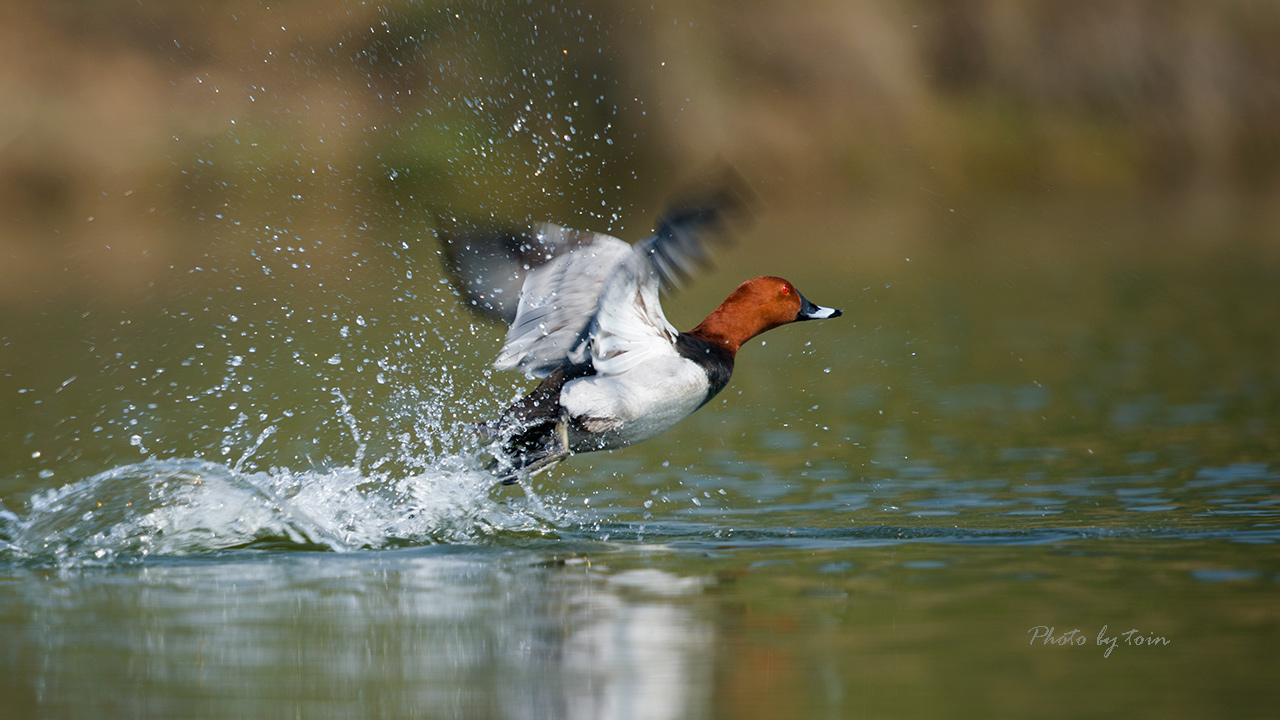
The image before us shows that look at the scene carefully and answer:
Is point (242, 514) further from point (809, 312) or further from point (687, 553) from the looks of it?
point (809, 312)

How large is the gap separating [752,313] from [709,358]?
548 mm

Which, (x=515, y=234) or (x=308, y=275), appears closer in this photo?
(x=515, y=234)

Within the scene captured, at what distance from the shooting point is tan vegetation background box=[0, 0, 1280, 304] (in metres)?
30.4

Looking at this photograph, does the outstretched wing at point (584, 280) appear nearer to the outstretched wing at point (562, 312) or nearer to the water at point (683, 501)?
the outstretched wing at point (562, 312)

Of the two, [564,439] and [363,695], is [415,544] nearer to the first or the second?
[564,439]

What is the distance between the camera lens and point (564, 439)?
22.1 feet

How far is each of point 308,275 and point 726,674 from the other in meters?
15.3

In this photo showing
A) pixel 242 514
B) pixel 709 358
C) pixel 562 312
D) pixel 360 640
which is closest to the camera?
pixel 360 640

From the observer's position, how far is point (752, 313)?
7328mm

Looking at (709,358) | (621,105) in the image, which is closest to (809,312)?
(709,358)

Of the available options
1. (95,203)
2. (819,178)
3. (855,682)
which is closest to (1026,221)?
(819,178)

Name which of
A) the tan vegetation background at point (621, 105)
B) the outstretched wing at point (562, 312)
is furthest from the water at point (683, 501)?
the tan vegetation background at point (621, 105)

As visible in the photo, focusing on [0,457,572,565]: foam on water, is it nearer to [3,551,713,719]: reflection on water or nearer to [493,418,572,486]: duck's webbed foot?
[493,418,572,486]: duck's webbed foot

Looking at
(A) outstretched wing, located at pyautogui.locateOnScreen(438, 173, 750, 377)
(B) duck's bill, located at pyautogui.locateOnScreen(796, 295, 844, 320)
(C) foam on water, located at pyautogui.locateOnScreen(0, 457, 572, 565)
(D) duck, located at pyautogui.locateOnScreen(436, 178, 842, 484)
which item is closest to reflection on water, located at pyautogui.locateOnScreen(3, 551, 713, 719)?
(C) foam on water, located at pyautogui.locateOnScreen(0, 457, 572, 565)
